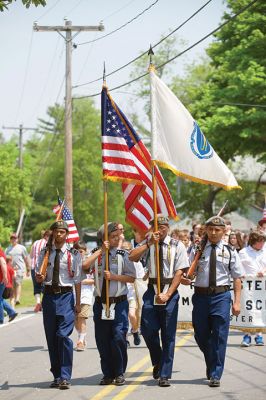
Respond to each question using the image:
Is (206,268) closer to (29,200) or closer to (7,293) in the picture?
(7,293)

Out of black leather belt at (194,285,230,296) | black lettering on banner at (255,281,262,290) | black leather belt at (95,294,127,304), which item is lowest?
black lettering on banner at (255,281,262,290)

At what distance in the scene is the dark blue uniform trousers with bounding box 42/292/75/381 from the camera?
36.5 ft

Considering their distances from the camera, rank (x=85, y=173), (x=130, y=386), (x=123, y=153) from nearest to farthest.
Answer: (x=130, y=386), (x=123, y=153), (x=85, y=173)

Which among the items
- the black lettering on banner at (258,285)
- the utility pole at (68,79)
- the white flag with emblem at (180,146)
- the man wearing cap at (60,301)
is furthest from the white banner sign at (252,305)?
the utility pole at (68,79)

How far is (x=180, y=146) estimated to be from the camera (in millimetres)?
12164

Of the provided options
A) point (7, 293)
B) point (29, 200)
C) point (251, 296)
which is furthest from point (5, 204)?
point (251, 296)

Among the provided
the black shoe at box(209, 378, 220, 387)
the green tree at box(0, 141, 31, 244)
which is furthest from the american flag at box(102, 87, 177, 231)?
the green tree at box(0, 141, 31, 244)

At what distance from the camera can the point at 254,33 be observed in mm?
38562

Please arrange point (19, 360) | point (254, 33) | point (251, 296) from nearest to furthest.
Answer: point (19, 360), point (251, 296), point (254, 33)

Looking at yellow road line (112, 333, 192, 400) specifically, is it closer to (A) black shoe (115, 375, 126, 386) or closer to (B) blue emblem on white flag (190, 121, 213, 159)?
(A) black shoe (115, 375, 126, 386)

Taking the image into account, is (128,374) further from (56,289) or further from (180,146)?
(180,146)

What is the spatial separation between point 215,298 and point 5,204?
130 ft

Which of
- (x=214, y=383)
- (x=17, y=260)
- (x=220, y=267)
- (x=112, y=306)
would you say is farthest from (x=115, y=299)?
(x=17, y=260)

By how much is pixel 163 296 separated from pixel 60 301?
1.16 m
